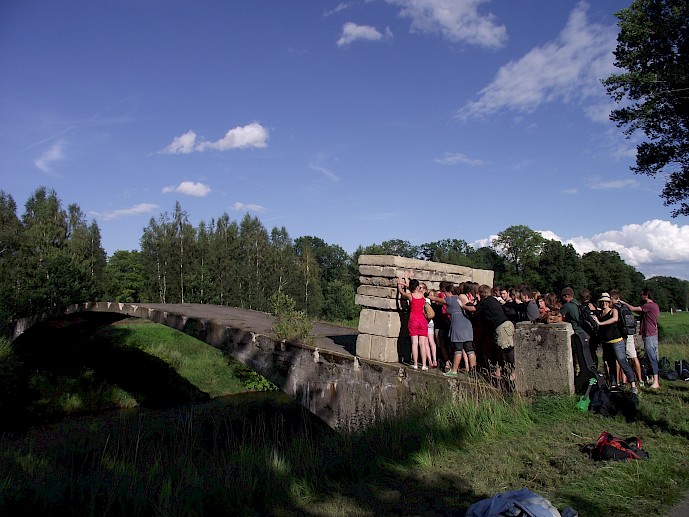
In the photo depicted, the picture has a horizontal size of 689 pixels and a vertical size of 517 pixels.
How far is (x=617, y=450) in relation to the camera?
13.5 feet

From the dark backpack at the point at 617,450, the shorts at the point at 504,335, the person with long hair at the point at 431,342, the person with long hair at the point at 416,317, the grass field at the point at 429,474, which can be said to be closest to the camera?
the grass field at the point at 429,474

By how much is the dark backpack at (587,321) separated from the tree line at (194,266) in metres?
17.2

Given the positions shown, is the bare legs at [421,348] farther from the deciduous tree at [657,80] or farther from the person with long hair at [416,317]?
the deciduous tree at [657,80]

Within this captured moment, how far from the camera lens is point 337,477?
13.6 ft

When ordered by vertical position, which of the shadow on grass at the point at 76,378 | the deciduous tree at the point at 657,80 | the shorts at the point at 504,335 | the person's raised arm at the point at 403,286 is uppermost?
the deciduous tree at the point at 657,80

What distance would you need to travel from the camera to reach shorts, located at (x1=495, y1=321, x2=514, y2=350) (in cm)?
722

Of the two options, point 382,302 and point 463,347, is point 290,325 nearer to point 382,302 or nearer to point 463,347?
point 382,302

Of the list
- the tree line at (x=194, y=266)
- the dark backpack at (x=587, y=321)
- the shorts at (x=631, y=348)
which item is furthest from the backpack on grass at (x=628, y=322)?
the tree line at (x=194, y=266)

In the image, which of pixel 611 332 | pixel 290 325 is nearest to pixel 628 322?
pixel 611 332

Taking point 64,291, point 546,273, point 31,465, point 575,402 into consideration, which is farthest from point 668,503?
point 546,273

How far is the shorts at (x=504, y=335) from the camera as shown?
23.7 ft

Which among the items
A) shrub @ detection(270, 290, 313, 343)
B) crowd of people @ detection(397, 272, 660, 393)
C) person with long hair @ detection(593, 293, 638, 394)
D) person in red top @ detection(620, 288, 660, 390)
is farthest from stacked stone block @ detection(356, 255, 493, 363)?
person in red top @ detection(620, 288, 660, 390)

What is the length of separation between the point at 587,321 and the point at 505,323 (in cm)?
136

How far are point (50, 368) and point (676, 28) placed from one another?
2747cm
